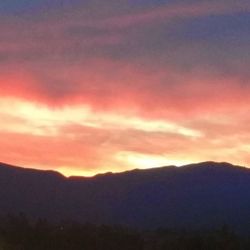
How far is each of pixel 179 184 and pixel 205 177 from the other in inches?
151

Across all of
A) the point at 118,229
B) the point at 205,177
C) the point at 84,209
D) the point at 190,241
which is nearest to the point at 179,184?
the point at 205,177

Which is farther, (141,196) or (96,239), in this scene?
(141,196)

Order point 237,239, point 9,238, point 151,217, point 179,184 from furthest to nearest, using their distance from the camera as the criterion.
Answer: point 179,184 < point 151,217 < point 237,239 < point 9,238

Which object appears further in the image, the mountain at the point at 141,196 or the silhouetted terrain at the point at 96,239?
the mountain at the point at 141,196

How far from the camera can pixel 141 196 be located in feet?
389

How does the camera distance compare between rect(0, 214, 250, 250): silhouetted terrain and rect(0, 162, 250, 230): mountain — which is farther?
rect(0, 162, 250, 230): mountain

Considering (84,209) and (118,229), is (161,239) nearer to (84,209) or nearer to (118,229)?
(118,229)

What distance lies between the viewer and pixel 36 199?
10506 cm

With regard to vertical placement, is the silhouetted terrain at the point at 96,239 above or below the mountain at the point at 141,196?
below

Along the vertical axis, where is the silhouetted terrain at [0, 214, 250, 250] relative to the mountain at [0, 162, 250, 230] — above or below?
below

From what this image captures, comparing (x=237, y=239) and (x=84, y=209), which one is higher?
(x=84, y=209)

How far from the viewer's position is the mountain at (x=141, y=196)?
336ft

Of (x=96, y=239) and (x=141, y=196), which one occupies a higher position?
(x=141, y=196)

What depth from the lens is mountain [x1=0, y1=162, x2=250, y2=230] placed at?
336 ft
